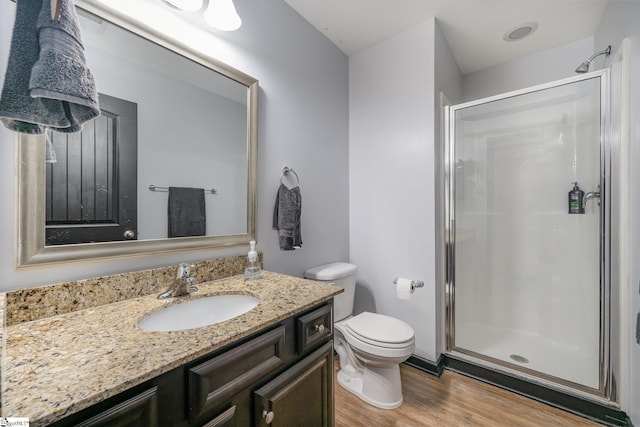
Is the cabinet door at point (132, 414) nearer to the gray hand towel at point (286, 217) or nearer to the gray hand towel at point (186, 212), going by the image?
the gray hand towel at point (186, 212)

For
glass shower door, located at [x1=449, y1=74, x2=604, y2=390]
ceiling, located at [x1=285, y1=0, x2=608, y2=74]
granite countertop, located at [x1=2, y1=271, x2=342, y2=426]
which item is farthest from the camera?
glass shower door, located at [x1=449, y1=74, x2=604, y2=390]

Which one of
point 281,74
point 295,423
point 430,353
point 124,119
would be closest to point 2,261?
point 124,119

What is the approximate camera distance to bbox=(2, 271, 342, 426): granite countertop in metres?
0.47

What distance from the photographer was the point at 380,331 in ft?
5.16

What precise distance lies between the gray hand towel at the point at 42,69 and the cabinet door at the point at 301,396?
0.92 m

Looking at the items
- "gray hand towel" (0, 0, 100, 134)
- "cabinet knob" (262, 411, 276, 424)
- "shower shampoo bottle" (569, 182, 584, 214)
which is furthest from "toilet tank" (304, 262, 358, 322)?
"shower shampoo bottle" (569, 182, 584, 214)

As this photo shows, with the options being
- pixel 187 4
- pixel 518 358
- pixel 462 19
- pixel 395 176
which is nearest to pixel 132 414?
pixel 187 4

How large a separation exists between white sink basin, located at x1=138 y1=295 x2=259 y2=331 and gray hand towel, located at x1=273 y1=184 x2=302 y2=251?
1.81ft

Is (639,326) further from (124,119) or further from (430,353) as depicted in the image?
(124,119)

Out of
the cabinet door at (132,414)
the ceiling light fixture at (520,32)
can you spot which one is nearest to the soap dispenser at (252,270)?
the cabinet door at (132,414)

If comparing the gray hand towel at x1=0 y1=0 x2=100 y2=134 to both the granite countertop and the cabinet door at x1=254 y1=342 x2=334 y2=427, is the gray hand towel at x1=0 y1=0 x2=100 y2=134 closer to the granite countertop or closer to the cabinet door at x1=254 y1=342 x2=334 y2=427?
the granite countertop

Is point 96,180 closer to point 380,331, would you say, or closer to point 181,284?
point 181,284

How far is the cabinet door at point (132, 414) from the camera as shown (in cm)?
49

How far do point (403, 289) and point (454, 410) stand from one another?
0.71m
